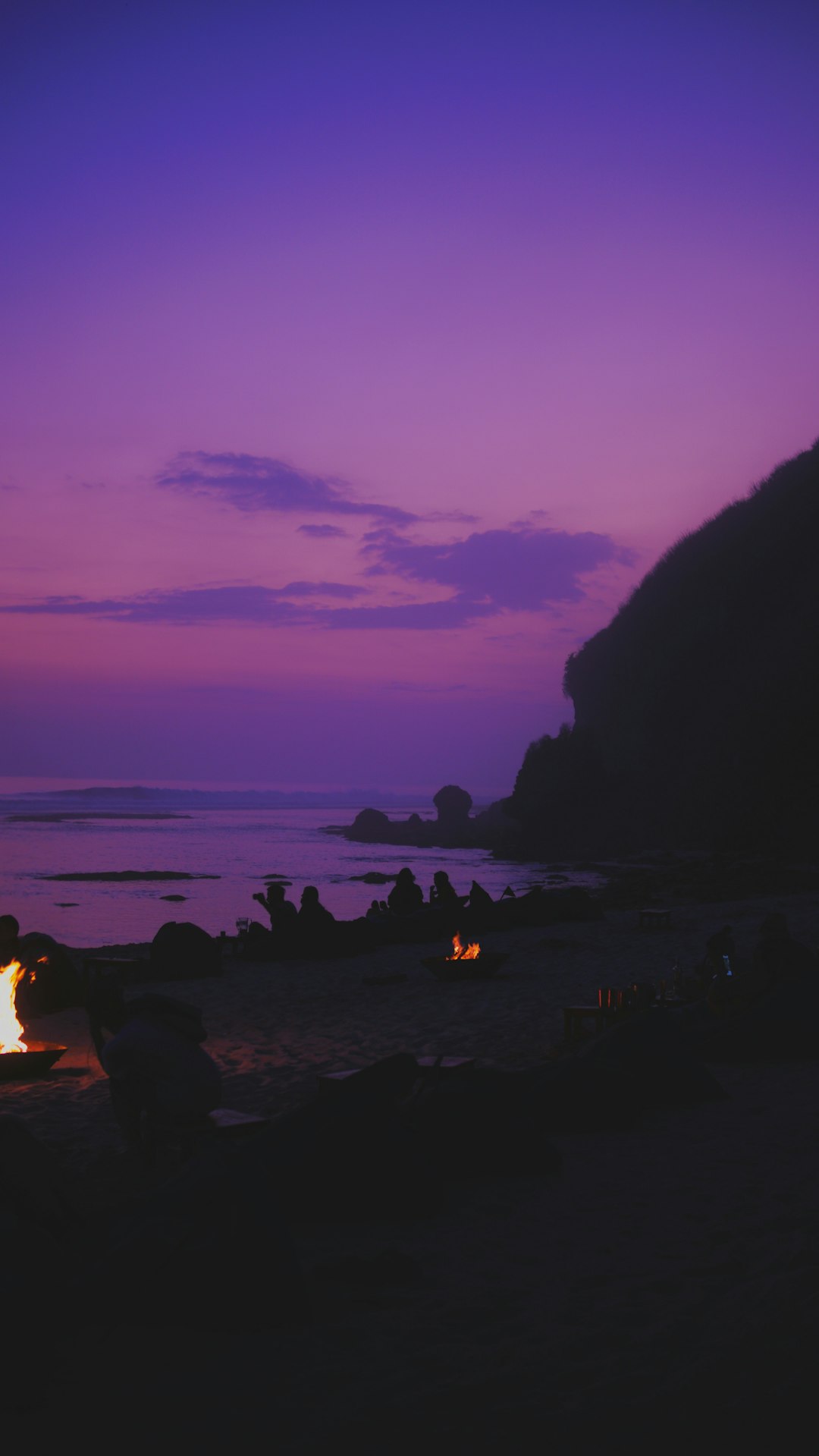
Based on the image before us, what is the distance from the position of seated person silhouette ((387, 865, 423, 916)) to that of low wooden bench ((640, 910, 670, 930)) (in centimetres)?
496

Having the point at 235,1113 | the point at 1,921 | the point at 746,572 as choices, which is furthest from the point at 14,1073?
the point at 746,572

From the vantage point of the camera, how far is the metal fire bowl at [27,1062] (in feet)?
32.7

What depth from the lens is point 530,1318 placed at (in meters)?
4.63

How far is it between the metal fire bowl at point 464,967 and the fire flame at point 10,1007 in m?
7.12

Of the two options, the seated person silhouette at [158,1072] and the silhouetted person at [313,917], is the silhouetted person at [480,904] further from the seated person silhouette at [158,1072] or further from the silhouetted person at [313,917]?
the seated person silhouette at [158,1072]

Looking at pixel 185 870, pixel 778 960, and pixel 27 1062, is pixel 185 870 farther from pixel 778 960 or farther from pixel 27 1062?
pixel 778 960

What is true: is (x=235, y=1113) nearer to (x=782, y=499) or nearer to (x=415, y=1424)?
(x=415, y=1424)

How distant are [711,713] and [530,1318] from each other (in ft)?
202

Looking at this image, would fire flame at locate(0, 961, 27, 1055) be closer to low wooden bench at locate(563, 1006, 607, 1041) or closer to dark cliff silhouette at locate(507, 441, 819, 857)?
low wooden bench at locate(563, 1006, 607, 1041)

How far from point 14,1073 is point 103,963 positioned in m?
6.19

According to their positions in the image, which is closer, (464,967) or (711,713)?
(464,967)

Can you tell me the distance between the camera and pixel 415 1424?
373 centimetres

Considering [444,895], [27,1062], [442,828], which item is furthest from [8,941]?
[442,828]

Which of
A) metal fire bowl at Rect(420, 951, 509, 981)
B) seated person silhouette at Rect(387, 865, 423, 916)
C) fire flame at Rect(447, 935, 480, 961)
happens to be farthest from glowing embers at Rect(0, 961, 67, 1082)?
seated person silhouette at Rect(387, 865, 423, 916)
